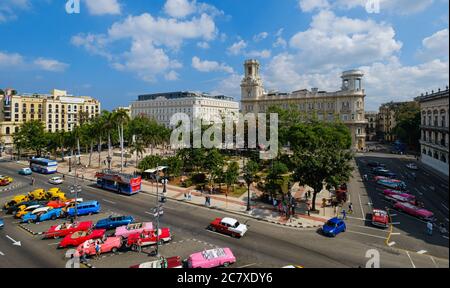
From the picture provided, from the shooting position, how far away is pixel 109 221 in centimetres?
2786

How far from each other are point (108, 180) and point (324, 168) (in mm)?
33247

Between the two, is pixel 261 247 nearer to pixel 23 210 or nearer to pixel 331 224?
pixel 331 224

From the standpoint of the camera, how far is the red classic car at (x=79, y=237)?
908 inches

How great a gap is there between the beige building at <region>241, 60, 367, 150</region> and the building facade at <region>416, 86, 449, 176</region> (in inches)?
1035

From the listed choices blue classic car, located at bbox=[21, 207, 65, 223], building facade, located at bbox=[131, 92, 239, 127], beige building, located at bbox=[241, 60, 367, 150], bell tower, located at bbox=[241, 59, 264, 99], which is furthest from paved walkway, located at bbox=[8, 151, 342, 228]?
building facade, located at bbox=[131, 92, 239, 127]

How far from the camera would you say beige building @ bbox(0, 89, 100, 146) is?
333 feet

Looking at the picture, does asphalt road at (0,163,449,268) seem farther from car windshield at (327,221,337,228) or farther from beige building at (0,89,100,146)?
beige building at (0,89,100,146)

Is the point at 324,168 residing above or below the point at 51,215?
above

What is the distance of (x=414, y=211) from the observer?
31156 millimetres

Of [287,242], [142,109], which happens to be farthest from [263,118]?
[142,109]

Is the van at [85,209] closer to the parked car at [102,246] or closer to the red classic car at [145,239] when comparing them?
the parked car at [102,246]

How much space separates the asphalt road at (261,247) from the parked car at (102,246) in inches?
37.1
